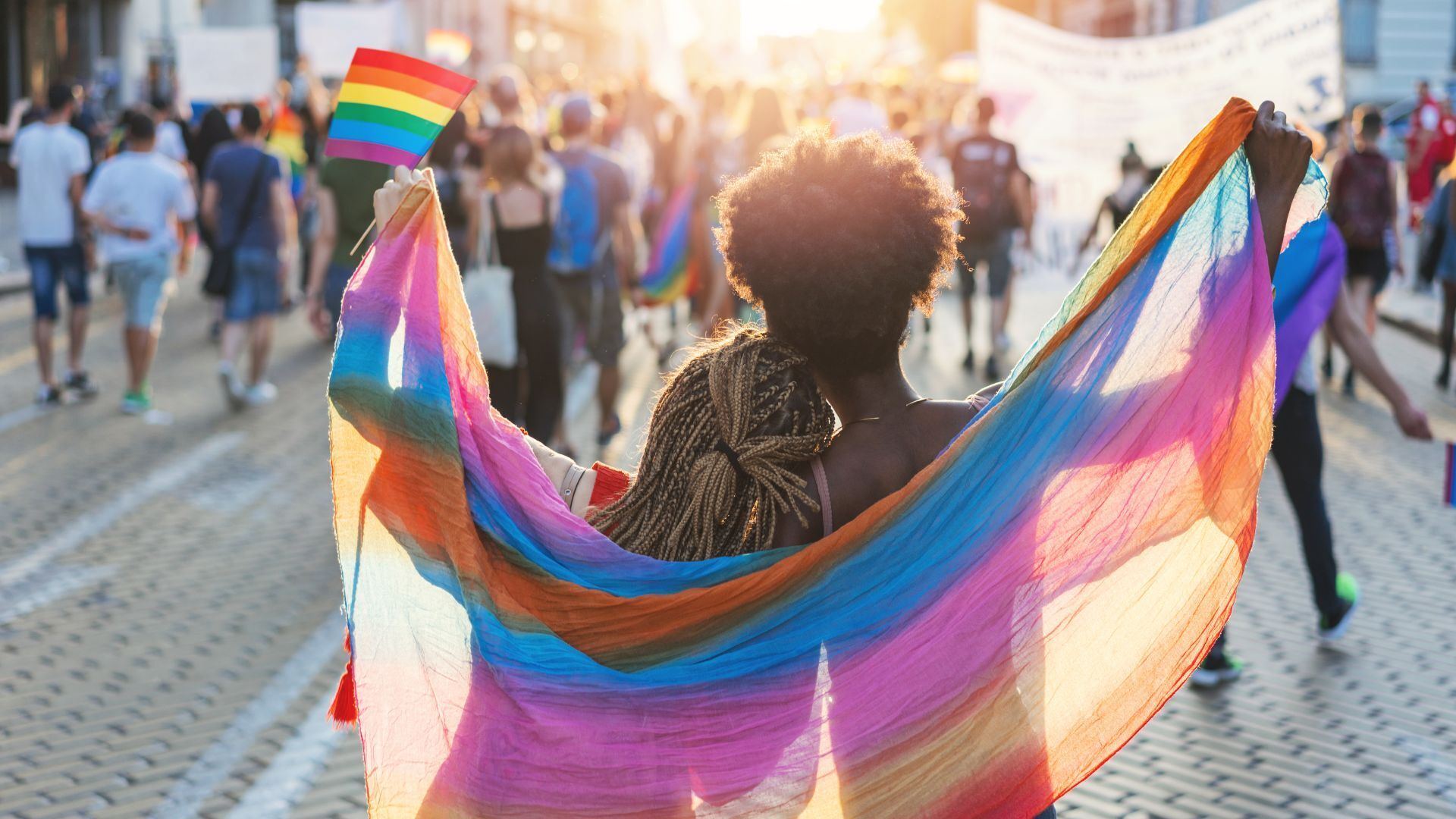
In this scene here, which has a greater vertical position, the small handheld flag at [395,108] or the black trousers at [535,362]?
the small handheld flag at [395,108]

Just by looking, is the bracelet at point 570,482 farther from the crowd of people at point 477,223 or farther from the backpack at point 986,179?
the backpack at point 986,179

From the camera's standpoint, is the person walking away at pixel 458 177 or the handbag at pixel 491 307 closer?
the handbag at pixel 491 307

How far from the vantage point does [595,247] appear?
376 inches

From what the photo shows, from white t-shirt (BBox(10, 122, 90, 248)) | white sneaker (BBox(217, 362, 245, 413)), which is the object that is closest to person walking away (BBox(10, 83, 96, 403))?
white t-shirt (BBox(10, 122, 90, 248))

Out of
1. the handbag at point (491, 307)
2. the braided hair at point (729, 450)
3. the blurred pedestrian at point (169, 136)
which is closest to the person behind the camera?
the braided hair at point (729, 450)

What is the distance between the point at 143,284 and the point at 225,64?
9.71 metres

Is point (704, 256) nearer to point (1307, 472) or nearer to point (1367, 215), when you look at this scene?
point (1367, 215)

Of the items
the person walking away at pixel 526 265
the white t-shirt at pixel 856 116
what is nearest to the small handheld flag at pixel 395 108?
the person walking away at pixel 526 265

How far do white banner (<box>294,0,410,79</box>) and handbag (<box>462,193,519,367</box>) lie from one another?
1638 centimetres

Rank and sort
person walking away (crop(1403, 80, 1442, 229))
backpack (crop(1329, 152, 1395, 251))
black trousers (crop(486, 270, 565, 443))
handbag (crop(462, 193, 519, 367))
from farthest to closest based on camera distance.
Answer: person walking away (crop(1403, 80, 1442, 229)), backpack (crop(1329, 152, 1395, 251)), black trousers (crop(486, 270, 565, 443)), handbag (crop(462, 193, 519, 367))

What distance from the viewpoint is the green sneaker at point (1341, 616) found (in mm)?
6242

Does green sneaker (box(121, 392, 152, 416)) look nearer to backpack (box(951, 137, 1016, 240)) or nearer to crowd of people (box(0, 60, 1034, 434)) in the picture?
crowd of people (box(0, 60, 1034, 434))

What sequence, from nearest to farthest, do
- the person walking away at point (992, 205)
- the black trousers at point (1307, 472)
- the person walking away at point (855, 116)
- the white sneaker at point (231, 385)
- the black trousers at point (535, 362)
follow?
1. the black trousers at point (1307, 472)
2. the black trousers at point (535, 362)
3. the white sneaker at point (231, 385)
4. the person walking away at point (992, 205)
5. the person walking away at point (855, 116)

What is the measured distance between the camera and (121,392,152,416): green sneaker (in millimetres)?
11094
